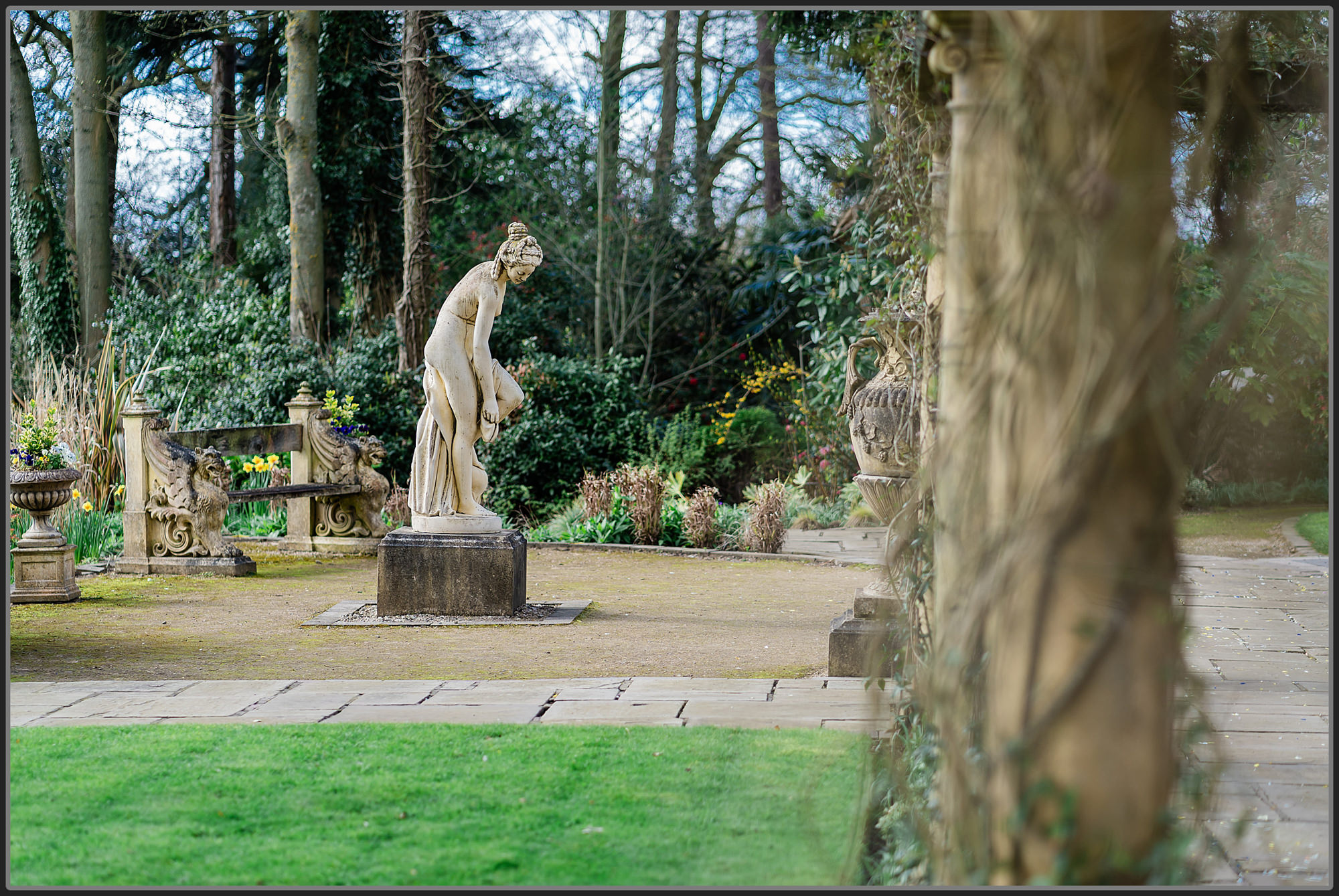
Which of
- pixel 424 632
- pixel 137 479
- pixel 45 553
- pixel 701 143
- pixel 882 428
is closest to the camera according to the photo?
pixel 882 428

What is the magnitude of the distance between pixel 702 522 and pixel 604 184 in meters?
6.71

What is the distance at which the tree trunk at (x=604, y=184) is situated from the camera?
16.0m

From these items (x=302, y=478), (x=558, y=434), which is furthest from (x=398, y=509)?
(x=558, y=434)

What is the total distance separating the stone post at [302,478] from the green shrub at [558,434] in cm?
255

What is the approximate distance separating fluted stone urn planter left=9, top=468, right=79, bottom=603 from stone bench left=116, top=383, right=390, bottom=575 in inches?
40.1

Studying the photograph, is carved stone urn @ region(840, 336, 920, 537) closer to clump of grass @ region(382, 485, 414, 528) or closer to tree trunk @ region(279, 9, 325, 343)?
clump of grass @ region(382, 485, 414, 528)

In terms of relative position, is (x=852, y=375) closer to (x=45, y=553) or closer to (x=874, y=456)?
(x=874, y=456)

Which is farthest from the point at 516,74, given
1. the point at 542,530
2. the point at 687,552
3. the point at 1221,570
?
the point at 1221,570

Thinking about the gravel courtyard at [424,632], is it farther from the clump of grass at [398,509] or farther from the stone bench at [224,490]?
the clump of grass at [398,509]

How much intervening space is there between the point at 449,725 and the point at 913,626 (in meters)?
1.88

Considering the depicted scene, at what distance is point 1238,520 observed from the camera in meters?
12.7

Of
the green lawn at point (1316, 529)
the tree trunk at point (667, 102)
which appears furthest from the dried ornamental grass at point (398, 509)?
the green lawn at point (1316, 529)

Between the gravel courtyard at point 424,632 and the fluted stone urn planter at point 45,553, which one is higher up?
the fluted stone urn planter at point 45,553

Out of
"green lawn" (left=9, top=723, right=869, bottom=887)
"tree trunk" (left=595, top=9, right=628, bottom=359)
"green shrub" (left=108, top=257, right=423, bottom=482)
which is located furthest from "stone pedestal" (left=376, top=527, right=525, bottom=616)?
"tree trunk" (left=595, top=9, right=628, bottom=359)
